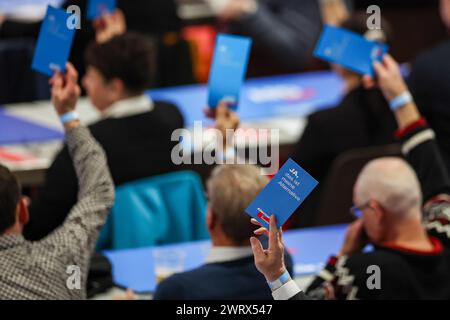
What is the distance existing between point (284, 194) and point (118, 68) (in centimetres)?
205

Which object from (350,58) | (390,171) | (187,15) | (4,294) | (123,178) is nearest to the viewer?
(4,294)

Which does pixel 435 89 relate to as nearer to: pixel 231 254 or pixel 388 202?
pixel 388 202

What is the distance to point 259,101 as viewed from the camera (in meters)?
5.78

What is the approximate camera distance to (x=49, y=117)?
5395mm

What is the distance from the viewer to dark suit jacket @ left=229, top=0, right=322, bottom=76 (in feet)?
22.8

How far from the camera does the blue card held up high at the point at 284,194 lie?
2223 mm

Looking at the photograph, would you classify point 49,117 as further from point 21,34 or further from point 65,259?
point 65,259

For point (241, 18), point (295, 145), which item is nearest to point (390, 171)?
point (295, 145)

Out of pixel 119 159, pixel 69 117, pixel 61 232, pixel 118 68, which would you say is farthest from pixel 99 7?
pixel 61 232

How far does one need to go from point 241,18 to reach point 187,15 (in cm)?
118

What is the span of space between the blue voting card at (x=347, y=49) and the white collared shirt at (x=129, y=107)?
3.04 feet

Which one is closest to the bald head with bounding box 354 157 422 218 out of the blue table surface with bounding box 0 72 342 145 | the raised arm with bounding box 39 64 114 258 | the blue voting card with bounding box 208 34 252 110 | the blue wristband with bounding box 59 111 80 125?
the blue voting card with bounding box 208 34 252 110

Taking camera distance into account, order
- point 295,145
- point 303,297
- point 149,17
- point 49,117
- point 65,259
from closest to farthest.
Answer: point 303,297
point 65,259
point 295,145
point 49,117
point 149,17

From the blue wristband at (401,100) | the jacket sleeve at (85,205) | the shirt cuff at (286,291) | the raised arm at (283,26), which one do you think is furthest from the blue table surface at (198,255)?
the raised arm at (283,26)
